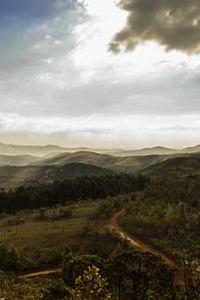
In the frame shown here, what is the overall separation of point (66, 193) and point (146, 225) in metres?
61.0

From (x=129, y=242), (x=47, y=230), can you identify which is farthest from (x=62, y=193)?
(x=129, y=242)

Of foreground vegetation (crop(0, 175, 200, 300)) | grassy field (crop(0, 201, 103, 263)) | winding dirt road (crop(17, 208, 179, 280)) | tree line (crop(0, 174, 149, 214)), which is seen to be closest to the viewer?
foreground vegetation (crop(0, 175, 200, 300))

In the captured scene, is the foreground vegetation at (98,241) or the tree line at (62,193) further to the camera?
the tree line at (62,193)

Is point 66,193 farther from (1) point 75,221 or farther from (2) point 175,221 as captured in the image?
(2) point 175,221

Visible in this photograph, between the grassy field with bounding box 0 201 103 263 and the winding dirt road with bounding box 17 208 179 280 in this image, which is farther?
the grassy field with bounding box 0 201 103 263

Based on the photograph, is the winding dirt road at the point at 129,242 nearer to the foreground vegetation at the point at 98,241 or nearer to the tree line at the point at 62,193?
the foreground vegetation at the point at 98,241

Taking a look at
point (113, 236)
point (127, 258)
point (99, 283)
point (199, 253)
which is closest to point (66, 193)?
point (113, 236)

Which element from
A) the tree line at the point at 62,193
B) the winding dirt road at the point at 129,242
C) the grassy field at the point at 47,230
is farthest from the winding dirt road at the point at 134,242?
the tree line at the point at 62,193

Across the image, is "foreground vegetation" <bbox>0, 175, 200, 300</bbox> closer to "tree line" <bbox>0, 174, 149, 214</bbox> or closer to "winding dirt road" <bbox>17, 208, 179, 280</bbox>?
"tree line" <bbox>0, 174, 149, 214</bbox>

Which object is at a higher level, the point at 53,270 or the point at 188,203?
the point at 188,203

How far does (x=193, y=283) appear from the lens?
4716 cm

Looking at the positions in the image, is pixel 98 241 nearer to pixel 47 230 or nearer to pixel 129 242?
pixel 129 242

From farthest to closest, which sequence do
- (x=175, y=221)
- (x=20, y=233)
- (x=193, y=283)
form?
(x=20, y=233), (x=175, y=221), (x=193, y=283)

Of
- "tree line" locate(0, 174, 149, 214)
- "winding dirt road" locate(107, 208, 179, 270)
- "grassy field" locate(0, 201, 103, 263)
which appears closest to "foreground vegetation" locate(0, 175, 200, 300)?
"grassy field" locate(0, 201, 103, 263)
